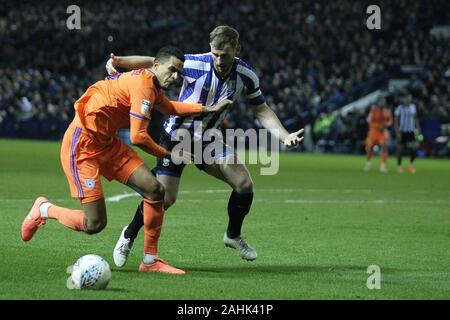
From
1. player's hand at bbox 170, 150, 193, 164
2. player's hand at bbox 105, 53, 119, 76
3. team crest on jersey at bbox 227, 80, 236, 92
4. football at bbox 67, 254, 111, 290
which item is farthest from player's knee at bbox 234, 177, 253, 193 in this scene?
football at bbox 67, 254, 111, 290

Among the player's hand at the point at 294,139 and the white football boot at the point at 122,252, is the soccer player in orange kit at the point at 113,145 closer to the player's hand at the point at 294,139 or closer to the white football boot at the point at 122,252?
the white football boot at the point at 122,252

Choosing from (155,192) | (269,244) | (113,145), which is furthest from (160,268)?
(269,244)

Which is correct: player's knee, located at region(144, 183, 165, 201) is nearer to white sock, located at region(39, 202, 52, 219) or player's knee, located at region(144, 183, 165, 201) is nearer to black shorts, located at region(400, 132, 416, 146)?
white sock, located at region(39, 202, 52, 219)

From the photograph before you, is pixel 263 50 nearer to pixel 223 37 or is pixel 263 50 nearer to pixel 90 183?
pixel 223 37

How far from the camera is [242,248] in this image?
961 cm

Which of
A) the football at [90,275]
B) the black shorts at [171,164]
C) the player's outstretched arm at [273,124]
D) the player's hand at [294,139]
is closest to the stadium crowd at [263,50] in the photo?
the player's outstretched arm at [273,124]

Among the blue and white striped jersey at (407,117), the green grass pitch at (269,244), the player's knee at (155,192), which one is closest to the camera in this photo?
the green grass pitch at (269,244)

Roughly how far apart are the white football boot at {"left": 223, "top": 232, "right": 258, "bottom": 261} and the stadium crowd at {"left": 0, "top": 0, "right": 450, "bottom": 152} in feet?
82.4

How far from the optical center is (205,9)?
45.1 metres

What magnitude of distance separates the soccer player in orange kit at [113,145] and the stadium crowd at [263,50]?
2626 cm

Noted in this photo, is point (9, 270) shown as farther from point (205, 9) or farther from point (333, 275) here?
point (205, 9)

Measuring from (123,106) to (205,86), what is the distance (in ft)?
3.95

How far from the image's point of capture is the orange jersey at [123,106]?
27.2 feet

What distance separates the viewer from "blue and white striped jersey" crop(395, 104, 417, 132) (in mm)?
25656
